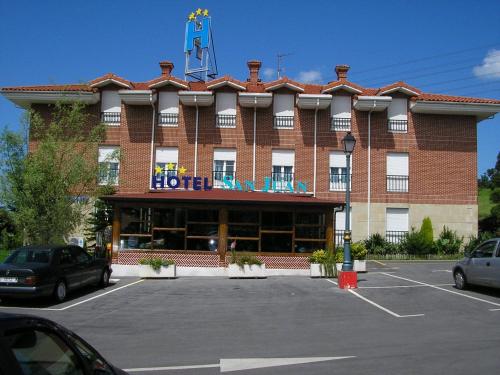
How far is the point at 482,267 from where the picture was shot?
1514 cm

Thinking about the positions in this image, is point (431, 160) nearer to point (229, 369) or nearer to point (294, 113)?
point (294, 113)

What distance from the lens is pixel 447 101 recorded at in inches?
1151

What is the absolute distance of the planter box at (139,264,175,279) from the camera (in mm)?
19969

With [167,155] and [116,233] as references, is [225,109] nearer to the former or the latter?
[167,155]

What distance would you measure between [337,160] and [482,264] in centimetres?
1485

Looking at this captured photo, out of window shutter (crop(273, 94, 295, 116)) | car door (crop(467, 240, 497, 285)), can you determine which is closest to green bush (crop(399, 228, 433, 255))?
window shutter (crop(273, 94, 295, 116))

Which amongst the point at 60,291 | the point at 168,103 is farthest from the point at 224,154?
the point at 60,291

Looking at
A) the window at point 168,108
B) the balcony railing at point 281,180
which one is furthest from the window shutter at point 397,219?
the window at point 168,108

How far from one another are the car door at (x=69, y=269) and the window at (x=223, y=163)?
47.3 feet

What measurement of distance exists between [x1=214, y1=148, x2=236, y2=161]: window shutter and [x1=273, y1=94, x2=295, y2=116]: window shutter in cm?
331

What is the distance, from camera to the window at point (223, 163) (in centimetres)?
2908

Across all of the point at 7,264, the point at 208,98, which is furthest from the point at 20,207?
the point at 208,98

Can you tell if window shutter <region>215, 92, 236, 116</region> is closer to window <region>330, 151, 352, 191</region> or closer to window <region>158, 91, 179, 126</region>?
window <region>158, 91, 179, 126</region>

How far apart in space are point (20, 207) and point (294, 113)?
53.2 feet
